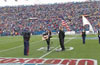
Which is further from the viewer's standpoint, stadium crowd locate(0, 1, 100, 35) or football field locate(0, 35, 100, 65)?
stadium crowd locate(0, 1, 100, 35)

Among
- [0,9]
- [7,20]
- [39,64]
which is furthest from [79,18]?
[39,64]

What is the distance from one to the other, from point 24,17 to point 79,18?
15.9 m

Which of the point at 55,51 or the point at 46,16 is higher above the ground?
the point at 46,16

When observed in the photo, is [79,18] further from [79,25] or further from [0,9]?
[0,9]

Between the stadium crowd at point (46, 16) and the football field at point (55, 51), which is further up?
the stadium crowd at point (46, 16)

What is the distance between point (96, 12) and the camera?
57219 mm

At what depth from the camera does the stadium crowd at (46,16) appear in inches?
2093

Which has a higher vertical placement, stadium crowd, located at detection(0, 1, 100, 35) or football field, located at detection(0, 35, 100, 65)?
stadium crowd, located at detection(0, 1, 100, 35)

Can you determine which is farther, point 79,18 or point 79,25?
point 79,18

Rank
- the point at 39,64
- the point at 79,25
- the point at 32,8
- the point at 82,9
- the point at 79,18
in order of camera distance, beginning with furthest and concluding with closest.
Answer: the point at 32,8, the point at 82,9, the point at 79,18, the point at 79,25, the point at 39,64

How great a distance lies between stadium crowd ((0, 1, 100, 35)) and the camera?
53.2 meters

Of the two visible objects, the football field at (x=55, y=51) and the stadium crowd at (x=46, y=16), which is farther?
the stadium crowd at (x=46, y=16)

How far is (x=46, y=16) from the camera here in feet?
194

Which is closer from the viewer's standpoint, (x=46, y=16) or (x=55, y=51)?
A: (x=55, y=51)
